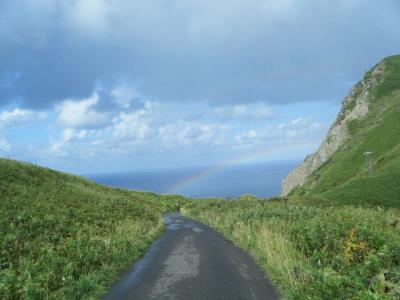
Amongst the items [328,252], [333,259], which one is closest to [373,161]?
[328,252]

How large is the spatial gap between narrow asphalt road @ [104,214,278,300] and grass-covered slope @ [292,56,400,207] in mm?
48092

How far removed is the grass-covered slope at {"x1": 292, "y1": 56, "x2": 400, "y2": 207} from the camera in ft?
213

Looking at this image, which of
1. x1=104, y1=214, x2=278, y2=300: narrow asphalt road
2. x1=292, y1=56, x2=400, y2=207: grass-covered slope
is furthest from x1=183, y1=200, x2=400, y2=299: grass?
x1=292, y1=56, x2=400, y2=207: grass-covered slope

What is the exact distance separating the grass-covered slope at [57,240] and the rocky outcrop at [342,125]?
94.3 metres

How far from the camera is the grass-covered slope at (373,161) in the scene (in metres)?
64.9

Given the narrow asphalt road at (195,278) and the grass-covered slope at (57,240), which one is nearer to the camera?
the narrow asphalt road at (195,278)

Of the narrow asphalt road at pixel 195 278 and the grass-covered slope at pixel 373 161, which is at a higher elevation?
the grass-covered slope at pixel 373 161

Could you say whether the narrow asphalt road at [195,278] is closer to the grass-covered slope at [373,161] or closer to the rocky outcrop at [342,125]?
the grass-covered slope at [373,161]

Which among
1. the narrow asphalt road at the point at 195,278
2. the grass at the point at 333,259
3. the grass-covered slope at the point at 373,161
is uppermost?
the grass-covered slope at the point at 373,161

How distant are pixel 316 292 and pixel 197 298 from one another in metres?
4.12

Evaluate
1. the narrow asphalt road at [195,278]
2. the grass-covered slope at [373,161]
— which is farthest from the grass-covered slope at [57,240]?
the grass-covered slope at [373,161]

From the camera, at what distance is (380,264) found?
11664 millimetres

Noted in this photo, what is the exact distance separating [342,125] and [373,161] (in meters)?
49.2

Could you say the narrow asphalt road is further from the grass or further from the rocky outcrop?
the rocky outcrop
